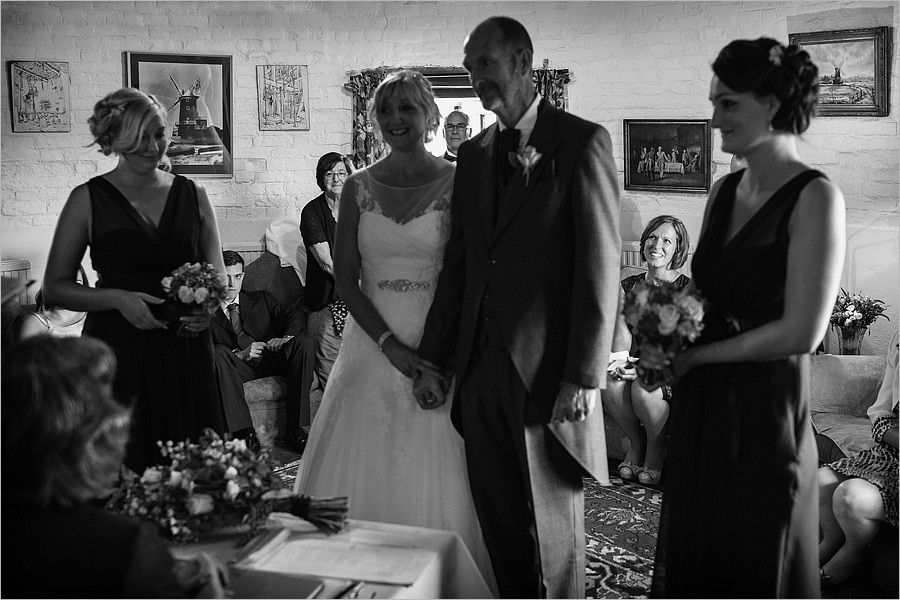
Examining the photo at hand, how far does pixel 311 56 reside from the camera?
26.0ft

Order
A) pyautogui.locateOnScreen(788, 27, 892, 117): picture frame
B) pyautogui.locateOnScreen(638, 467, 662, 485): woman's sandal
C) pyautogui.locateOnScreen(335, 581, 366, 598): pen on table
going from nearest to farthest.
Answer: pyautogui.locateOnScreen(335, 581, 366, 598): pen on table < pyautogui.locateOnScreen(638, 467, 662, 485): woman's sandal < pyautogui.locateOnScreen(788, 27, 892, 117): picture frame

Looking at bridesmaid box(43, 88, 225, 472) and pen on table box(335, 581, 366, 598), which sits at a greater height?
bridesmaid box(43, 88, 225, 472)

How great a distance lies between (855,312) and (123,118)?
4262 millimetres

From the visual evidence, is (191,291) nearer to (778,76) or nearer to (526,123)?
(526,123)

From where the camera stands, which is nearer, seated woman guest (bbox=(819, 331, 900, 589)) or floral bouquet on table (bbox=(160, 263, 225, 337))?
floral bouquet on table (bbox=(160, 263, 225, 337))

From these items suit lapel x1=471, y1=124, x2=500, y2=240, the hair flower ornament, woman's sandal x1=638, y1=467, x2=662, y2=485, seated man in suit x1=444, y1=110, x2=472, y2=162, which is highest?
seated man in suit x1=444, y1=110, x2=472, y2=162

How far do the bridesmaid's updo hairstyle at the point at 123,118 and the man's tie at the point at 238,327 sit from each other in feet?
10.8

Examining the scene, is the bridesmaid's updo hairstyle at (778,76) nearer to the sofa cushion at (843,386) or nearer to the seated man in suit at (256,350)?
the sofa cushion at (843,386)

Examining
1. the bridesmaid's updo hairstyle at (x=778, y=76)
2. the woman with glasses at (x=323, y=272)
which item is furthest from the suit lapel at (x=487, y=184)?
the woman with glasses at (x=323, y=272)

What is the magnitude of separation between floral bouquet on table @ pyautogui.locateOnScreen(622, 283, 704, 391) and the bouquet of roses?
334 centimetres

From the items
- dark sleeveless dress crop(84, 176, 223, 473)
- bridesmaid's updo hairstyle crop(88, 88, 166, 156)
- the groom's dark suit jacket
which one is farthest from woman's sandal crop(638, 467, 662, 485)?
bridesmaid's updo hairstyle crop(88, 88, 166, 156)

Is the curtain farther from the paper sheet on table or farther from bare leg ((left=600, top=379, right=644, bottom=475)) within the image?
the paper sheet on table

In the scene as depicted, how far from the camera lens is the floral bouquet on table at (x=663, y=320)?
258cm

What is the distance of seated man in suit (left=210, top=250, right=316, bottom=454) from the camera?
19.2 ft
